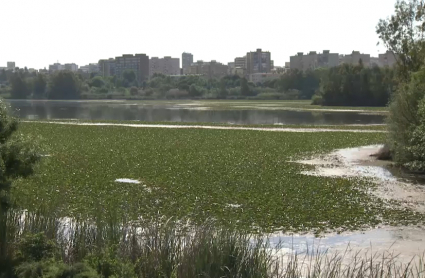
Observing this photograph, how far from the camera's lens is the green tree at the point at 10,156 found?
10516 millimetres

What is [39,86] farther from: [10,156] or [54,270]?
[54,270]

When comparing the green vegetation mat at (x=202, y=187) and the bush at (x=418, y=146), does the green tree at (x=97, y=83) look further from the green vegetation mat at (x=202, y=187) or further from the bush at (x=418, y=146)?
the bush at (x=418, y=146)

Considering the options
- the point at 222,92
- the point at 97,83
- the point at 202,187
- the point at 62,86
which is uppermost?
the point at 97,83

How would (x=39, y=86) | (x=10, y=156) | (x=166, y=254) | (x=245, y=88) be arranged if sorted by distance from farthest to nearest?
(x=39, y=86)
(x=245, y=88)
(x=10, y=156)
(x=166, y=254)

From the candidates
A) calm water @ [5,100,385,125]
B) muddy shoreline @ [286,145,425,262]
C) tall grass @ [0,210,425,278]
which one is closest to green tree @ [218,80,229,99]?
calm water @ [5,100,385,125]

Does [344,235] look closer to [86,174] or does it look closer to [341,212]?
[341,212]

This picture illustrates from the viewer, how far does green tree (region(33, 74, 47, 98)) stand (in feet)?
483

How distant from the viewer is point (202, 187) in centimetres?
1784

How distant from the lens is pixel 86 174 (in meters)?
20.0

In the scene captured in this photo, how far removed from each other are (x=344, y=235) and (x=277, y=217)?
5.90 ft

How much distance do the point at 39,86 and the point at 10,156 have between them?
14282 centimetres

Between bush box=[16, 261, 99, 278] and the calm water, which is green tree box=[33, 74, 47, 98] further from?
bush box=[16, 261, 99, 278]

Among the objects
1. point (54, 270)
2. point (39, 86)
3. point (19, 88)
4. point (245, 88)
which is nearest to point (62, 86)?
point (39, 86)

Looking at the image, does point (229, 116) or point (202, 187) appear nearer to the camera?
point (202, 187)
